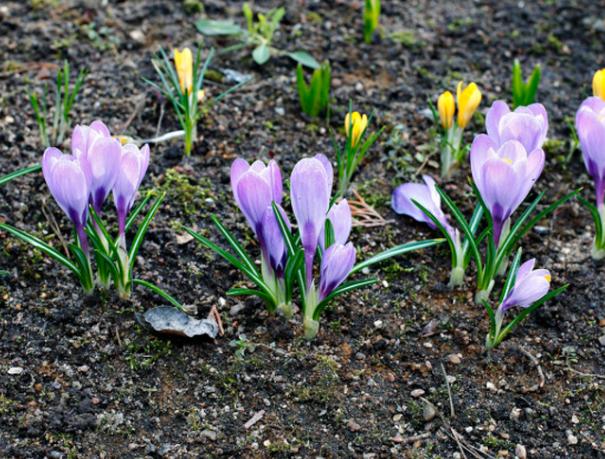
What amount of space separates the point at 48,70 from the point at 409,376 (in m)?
1.83

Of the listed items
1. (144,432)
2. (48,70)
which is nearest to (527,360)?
(144,432)

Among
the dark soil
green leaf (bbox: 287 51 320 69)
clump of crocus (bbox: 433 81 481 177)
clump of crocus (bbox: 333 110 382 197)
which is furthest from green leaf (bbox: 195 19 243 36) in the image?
clump of crocus (bbox: 433 81 481 177)

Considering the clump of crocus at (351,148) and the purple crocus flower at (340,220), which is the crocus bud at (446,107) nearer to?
the clump of crocus at (351,148)

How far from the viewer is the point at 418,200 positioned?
→ 8.79 ft

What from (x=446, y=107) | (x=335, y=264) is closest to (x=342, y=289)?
(x=335, y=264)

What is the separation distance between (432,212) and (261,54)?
106 centimetres

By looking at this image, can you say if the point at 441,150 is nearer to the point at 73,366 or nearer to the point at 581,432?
the point at 581,432

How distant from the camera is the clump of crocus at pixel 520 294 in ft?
7.38

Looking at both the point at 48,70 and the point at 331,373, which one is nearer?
the point at 331,373

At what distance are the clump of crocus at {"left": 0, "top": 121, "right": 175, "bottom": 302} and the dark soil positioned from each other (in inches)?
5.0

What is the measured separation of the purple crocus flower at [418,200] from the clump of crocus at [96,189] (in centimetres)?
81

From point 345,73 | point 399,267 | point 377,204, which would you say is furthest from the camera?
point 345,73

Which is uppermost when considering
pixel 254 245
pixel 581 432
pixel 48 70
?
pixel 48 70

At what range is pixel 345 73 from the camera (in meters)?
3.40
